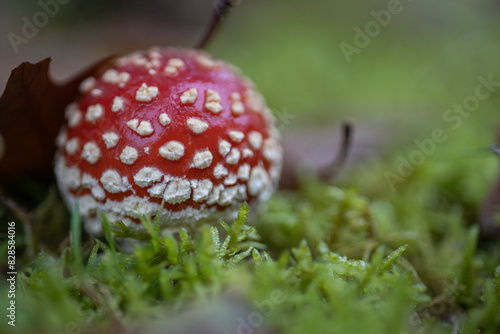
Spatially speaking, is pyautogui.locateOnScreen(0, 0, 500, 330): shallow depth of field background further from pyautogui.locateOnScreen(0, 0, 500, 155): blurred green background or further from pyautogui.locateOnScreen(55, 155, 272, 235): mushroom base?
pyautogui.locateOnScreen(55, 155, 272, 235): mushroom base

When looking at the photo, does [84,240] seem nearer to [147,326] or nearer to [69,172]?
[69,172]

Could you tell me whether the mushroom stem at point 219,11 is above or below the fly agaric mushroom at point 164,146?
above

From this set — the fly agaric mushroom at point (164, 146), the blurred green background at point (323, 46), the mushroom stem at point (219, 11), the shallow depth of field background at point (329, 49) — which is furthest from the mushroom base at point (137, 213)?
the blurred green background at point (323, 46)

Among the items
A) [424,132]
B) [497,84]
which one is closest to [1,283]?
[424,132]

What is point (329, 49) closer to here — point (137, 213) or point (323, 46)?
point (323, 46)

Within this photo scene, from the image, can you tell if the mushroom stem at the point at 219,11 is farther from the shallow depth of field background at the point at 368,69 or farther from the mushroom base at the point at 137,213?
the mushroom base at the point at 137,213

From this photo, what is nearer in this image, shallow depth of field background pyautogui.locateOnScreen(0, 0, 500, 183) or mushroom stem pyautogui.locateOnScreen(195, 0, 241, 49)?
mushroom stem pyautogui.locateOnScreen(195, 0, 241, 49)

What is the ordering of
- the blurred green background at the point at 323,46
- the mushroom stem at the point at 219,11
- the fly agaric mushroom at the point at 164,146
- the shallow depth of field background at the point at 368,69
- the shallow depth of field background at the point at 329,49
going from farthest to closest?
1. the blurred green background at the point at 323,46
2. the shallow depth of field background at the point at 329,49
3. the shallow depth of field background at the point at 368,69
4. the mushroom stem at the point at 219,11
5. the fly agaric mushroom at the point at 164,146

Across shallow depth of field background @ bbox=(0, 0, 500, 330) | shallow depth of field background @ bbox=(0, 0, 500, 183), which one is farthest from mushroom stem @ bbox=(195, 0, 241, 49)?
shallow depth of field background @ bbox=(0, 0, 500, 183)
